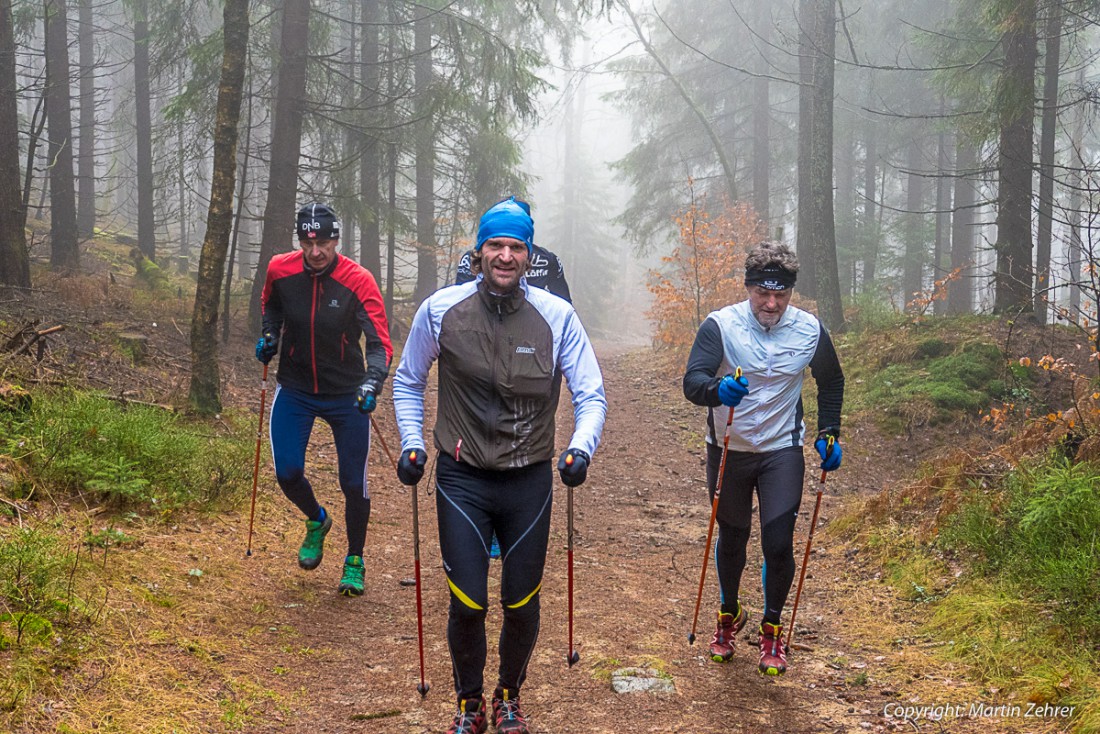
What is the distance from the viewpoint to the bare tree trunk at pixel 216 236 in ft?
31.8

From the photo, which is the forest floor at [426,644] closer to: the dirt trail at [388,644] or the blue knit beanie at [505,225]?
the dirt trail at [388,644]

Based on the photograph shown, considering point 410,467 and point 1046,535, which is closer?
point 410,467

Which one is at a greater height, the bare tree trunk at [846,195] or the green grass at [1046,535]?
the bare tree trunk at [846,195]

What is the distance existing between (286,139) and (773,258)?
11.4 m

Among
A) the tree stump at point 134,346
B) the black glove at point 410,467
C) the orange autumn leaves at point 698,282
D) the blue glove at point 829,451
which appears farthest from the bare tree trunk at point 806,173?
the black glove at point 410,467

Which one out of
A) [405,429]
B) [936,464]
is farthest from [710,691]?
[936,464]

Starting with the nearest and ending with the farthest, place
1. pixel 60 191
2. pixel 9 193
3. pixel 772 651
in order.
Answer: pixel 772 651
pixel 9 193
pixel 60 191

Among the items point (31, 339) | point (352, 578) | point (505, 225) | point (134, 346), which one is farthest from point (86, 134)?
point (505, 225)

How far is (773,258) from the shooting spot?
524cm

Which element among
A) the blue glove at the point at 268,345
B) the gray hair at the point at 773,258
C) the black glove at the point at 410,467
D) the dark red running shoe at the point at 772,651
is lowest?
the dark red running shoe at the point at 772,651

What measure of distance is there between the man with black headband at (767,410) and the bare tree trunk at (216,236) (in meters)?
6.33

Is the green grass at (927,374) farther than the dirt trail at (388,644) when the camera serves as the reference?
Yes

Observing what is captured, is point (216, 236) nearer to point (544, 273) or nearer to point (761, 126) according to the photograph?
point (544, 273)

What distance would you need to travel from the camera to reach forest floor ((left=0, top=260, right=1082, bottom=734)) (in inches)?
175
